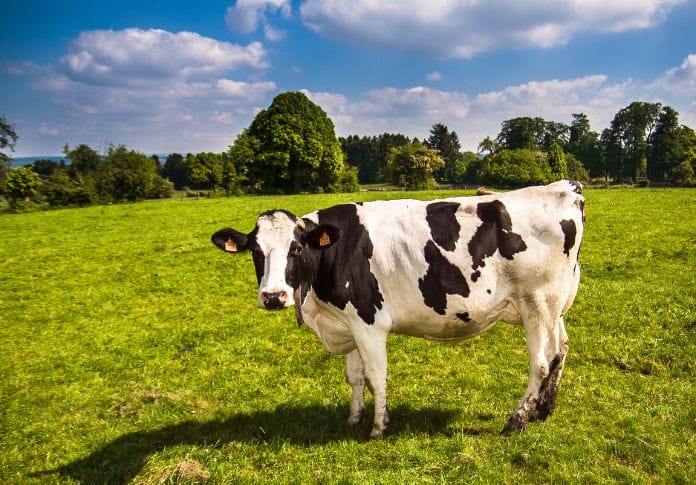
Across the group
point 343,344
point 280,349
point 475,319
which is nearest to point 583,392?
point 475,319

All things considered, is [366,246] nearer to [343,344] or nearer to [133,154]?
[343,344]

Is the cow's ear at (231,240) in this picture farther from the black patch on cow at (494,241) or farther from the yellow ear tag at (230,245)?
the black patch on cow at (494,241)

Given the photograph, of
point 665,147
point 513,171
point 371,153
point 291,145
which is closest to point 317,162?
point 291,145

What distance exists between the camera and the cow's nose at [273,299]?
452 cm

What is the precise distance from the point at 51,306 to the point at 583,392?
13.3 meters

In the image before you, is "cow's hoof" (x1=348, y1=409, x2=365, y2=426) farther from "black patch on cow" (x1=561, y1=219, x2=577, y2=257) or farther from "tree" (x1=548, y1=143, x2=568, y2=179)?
"tree" (x1=548, y1=143, x2=568, y2=179)

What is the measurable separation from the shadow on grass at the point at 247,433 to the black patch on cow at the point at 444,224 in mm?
2523

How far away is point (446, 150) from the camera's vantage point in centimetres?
11288

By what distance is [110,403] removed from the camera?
285 inches

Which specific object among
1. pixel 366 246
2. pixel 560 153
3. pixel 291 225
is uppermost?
pixel 560 153

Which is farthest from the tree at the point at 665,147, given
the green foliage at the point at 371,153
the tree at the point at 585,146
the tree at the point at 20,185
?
the tree at the point at 20,185

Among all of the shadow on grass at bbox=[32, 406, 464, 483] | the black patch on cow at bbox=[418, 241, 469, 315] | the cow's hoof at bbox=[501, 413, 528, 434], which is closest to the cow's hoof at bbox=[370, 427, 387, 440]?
the shadow on grass at bbox=[32, 406, 464, 483]

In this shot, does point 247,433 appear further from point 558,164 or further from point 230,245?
point 558,164

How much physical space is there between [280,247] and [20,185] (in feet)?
147
